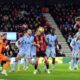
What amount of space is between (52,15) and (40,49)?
74.1 feet

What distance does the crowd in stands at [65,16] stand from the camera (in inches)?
1630

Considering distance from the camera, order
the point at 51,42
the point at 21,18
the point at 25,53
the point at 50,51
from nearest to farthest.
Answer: the point at 25,53, the point at 51,42, the point at 50,51, the point at 21,18

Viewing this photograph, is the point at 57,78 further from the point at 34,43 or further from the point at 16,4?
the point at 16,4

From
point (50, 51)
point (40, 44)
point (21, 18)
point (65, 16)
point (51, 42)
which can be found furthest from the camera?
point (65, 16)

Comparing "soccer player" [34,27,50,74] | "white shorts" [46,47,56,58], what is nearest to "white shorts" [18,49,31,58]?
"soccer player" [34,27,50,74]

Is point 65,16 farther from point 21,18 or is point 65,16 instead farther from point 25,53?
point 25,53

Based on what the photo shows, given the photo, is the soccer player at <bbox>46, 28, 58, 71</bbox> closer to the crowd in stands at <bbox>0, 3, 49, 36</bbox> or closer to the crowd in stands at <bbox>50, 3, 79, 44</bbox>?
the crowd in stands at <bbox>0, 3, 49, 36</bbox>

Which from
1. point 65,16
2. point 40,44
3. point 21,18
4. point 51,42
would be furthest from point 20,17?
point 40,44

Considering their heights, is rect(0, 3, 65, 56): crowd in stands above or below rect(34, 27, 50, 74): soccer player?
below

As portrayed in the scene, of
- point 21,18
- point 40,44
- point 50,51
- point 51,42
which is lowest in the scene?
point 21,18

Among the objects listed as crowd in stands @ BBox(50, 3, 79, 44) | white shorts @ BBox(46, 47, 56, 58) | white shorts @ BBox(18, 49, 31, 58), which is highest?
white shorts @ BBox(18, 49, 31, 58)

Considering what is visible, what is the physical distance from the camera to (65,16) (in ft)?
145

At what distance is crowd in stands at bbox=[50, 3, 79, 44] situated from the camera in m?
41.4

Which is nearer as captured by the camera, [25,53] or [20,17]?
[25,53]
